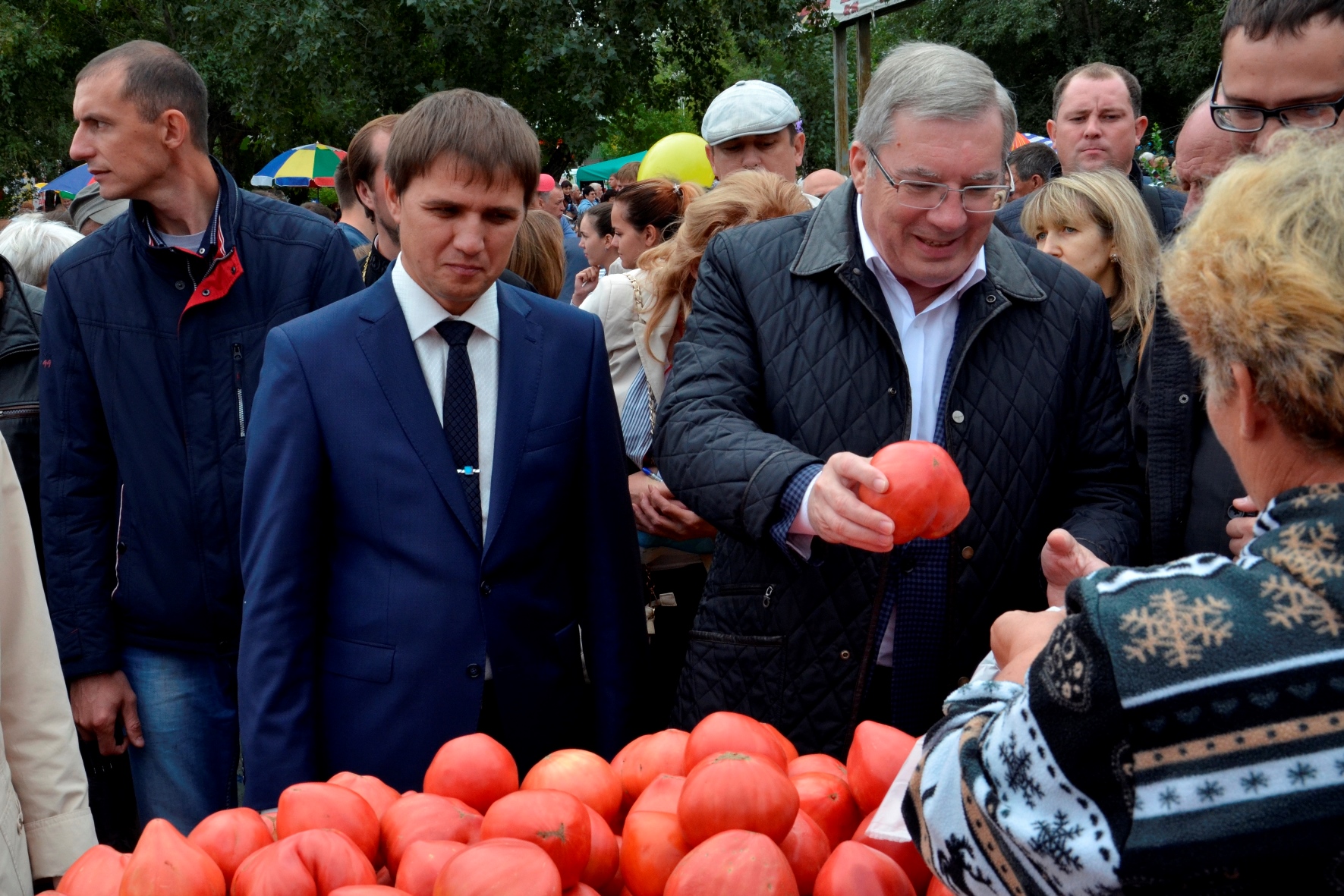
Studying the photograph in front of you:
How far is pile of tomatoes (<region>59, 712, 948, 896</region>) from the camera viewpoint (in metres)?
1.36

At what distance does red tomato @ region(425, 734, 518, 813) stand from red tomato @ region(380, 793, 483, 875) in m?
0.07

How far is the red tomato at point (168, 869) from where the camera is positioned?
4.58 ft

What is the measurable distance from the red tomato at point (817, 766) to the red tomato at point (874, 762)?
61mm

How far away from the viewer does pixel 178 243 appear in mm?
3008

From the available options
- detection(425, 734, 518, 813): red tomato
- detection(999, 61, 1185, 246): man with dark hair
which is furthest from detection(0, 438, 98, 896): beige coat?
detection(999, 61, 1185, 246): man with dark hair

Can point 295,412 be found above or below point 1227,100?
below

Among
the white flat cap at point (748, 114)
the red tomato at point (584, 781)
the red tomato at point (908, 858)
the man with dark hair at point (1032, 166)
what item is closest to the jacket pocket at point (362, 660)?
the red tomato at point (584, 781)

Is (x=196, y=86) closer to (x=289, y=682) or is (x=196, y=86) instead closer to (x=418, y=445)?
(x=418, y=445)

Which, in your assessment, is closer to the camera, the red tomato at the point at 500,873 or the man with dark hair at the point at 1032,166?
the red tomato at the point at 500,873

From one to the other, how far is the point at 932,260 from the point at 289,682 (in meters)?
1.51

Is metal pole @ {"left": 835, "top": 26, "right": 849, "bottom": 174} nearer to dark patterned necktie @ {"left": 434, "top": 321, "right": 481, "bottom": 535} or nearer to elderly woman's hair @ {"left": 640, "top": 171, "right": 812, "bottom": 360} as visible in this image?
elderly woman's hair @ {"left": 640, "top": 171, "right": 812, "bottom": 360}

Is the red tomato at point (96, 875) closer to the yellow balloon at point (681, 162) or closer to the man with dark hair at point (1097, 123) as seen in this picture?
the man with dark hair at point (1097, 123)

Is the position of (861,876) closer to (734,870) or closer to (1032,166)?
(734,870)

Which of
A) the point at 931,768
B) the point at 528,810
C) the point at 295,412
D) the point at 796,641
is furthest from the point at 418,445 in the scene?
the point at 931,768
